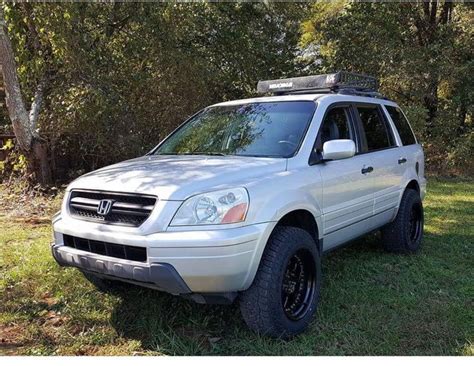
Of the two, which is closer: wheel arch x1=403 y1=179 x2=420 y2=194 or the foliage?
wheel arch x1=403 y1=179 x2=420 y2=194

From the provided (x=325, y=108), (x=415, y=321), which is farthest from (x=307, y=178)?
(x=415, y=321)

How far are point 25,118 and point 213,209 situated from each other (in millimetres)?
6906

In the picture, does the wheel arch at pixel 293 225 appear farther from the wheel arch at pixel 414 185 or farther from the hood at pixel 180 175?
the wheel arch at pixel 414 185

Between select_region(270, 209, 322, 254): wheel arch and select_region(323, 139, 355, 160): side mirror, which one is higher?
select_region(323, 139, 355, 160): side mirror

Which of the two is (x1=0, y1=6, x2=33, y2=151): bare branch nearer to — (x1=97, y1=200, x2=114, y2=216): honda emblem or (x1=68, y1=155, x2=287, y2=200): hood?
(x1=68, y1=155, x2=287, y2=200): hood

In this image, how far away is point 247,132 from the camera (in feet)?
13.9

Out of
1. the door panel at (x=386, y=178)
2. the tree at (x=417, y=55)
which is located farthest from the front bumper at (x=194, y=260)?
the tree at (x=417, y=55)

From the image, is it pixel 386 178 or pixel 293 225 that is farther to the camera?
pixel 386 178

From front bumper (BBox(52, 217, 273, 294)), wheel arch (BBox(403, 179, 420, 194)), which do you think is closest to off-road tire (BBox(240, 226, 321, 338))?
front bumper (BBox(52, 217, 273, 294))

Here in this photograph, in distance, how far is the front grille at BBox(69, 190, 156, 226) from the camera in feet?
10.3

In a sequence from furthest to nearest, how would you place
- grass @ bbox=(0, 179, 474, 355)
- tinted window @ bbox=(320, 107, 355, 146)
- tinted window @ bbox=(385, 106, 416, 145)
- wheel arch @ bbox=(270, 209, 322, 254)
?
tinted window @ bbox=(385, 106, 416, 145) < tinted window @ bbox=(320, 107, 355, 146) < wheel arch @ bbox=(270, 209, 322, 254) < grass @ bbox=(0, 179, 474, 355)

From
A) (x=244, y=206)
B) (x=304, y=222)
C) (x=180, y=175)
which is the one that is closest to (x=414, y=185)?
(x=304, y=222)

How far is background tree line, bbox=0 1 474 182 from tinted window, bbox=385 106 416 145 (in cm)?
531

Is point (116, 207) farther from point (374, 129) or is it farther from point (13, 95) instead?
point (13, 95)
